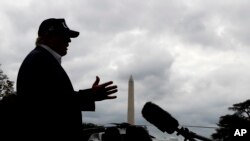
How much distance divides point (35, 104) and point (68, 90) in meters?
0.31

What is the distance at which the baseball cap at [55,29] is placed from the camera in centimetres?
470

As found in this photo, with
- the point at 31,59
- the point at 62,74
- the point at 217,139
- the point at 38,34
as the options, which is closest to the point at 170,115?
the point at 217,139

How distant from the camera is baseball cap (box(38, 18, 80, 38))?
4.70m

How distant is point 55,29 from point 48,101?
98cm

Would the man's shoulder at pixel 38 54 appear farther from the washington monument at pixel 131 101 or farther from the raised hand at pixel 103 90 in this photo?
the washington monument at pixel 131 101

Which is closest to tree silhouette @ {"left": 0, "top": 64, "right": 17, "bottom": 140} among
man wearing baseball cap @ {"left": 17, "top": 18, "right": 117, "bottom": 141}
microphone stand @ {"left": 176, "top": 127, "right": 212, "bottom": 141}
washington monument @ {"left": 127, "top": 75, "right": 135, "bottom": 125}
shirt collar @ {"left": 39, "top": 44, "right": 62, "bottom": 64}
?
man wearing baseball cap @ {"left": 17, "top": 18, "right": 117, "bottom": 141}

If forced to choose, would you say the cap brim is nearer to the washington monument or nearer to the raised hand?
the raised hand

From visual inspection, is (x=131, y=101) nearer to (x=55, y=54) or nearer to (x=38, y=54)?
(x=55, y=54)

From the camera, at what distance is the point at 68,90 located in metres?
4.13

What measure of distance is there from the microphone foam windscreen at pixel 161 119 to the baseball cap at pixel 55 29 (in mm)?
1482

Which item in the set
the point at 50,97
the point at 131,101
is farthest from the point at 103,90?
the point at 131,101

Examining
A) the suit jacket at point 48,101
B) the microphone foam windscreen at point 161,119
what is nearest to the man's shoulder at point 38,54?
the suit jacket at point 48,101

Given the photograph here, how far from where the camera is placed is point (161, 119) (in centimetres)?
352

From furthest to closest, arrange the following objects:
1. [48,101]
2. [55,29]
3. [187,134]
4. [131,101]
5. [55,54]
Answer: [131,101] < [55,29] < [55,54] < [48,101] < [187,134]
